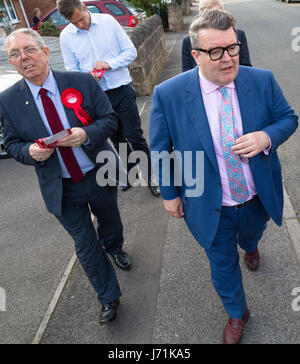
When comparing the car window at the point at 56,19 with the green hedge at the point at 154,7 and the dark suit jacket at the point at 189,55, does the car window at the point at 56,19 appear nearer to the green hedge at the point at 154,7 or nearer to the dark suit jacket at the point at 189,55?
the green hedge at the point at 154,7

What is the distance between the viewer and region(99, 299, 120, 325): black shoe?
274 centimetres

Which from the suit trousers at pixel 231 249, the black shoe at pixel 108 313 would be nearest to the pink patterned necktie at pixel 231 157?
the suit trousers at pixel 231 249

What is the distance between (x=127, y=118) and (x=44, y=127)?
187 centimetres

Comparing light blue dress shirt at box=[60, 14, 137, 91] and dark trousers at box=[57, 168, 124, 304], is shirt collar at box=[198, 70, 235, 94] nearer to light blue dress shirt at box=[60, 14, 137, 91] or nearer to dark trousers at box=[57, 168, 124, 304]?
dark trousers at box=[57, 168, 124, 304]

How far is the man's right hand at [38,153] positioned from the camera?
2180mm

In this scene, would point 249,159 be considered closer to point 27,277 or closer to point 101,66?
point 101,66

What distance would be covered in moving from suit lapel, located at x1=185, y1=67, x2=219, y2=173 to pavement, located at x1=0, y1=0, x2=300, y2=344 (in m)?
1.47

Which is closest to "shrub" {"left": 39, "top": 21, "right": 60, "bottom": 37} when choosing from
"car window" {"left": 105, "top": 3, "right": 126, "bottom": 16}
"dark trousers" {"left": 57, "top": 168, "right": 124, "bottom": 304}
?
"car window" {"left": 105, "top": 3, "right": 126, "bottom": 16}

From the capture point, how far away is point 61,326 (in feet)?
9.36

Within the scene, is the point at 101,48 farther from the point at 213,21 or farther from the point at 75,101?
the point at 213,21

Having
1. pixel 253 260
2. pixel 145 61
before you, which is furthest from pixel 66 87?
pixel 145 61

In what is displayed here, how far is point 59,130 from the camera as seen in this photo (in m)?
2.36

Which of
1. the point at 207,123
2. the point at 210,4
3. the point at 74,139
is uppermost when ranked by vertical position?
the point at 210,4

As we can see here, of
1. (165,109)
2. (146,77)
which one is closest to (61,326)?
(165,109)
